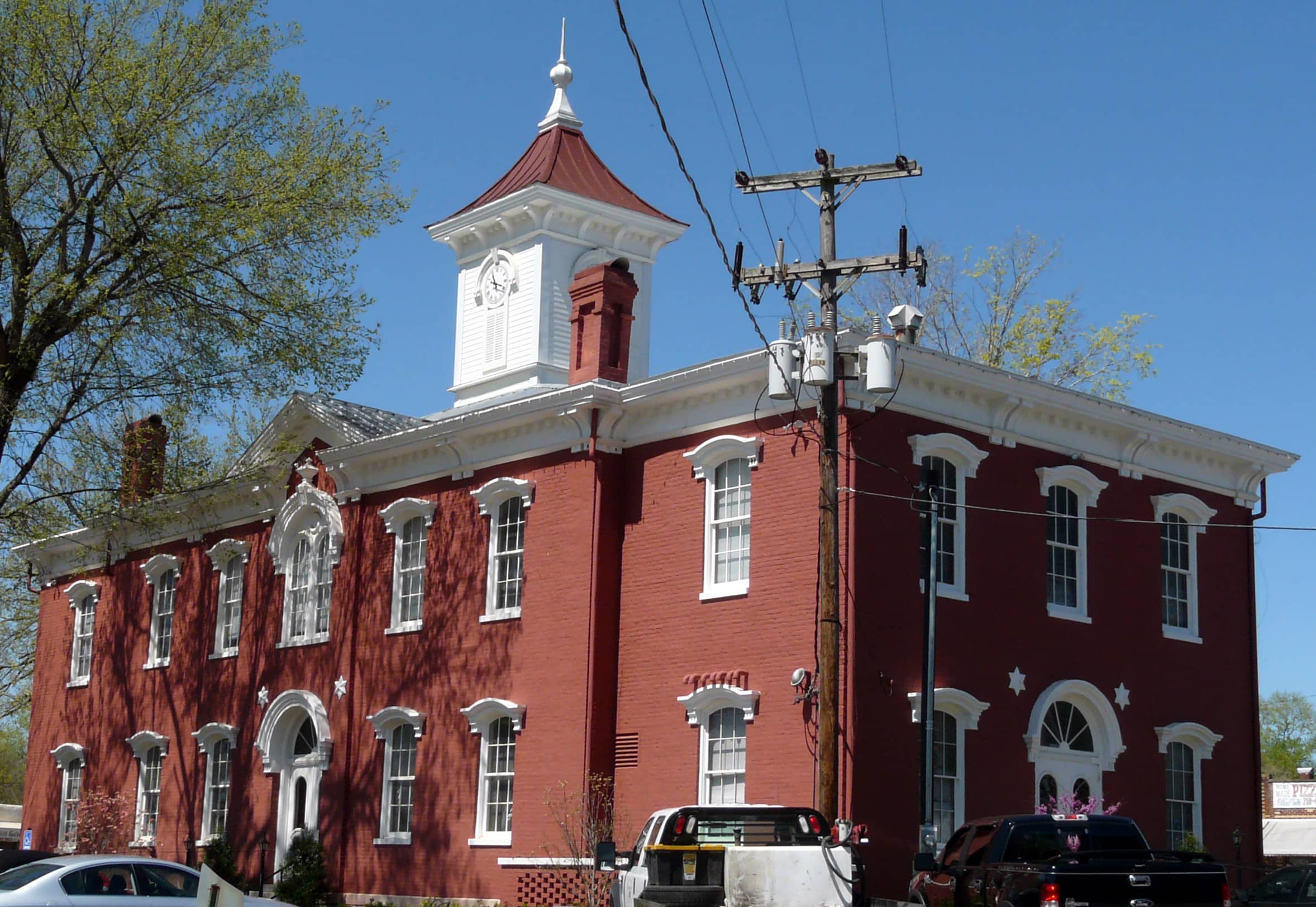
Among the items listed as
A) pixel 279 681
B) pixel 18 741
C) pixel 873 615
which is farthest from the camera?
pixel 18 741

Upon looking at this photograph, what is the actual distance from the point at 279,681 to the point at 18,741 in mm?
70840

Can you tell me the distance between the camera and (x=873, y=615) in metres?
23.7

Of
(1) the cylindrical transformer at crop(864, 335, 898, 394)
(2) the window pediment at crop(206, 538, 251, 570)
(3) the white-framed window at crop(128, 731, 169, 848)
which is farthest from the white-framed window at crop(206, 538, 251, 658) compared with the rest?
(1) the cylindrical transformer at crop(864, 335, 898, 394)

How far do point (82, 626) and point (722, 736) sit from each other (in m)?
21.4

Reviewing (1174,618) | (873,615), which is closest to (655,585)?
(873,615)

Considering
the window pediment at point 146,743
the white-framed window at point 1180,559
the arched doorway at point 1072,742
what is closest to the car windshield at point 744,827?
the arched doorway at point 1072,742

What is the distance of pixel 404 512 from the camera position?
30.6 metres

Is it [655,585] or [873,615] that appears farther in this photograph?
[655,585]

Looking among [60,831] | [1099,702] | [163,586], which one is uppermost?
[163,586]

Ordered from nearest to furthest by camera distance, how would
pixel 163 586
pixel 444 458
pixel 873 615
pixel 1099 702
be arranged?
pixel 873 615 < pixel 1099 702 < pixel 444 458 < pixel 163 586

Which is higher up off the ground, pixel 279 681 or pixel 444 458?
pixel 444 458

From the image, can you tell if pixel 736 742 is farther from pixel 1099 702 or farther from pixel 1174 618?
pixel 1174 618

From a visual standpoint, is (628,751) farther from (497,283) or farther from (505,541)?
(497,283)

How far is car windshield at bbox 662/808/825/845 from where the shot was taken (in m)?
18.8
